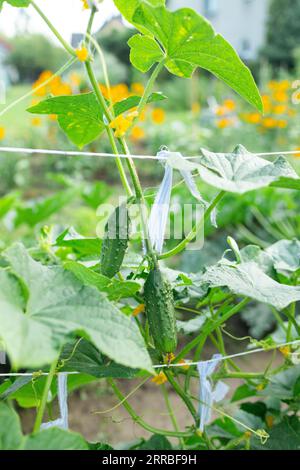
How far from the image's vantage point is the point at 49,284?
29.7 inches

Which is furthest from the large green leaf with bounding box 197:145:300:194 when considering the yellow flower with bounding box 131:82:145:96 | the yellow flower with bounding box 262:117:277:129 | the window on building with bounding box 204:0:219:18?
the window on building with bounding box 204:0:219:18

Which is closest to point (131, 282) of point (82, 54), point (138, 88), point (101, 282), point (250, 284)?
point (101, 282)

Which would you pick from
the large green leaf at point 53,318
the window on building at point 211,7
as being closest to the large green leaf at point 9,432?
the large green leaf at point 53,318

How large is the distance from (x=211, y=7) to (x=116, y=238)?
17895mm

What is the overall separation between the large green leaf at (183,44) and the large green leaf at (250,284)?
25cm

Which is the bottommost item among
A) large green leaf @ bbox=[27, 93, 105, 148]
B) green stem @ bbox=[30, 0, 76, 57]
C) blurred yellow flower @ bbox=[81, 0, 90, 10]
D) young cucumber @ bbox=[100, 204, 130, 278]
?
young cucumber @ bbox=[100, 204, 130, 278]

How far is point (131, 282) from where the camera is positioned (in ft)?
2.98

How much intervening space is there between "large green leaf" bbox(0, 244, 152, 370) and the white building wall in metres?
17.5

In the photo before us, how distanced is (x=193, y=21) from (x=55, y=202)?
6.36 ft

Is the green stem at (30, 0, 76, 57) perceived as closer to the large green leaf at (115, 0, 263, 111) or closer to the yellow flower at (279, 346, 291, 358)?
the large green leaf at (115, 0, 263, 111)

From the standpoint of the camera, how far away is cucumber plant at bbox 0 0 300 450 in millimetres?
691

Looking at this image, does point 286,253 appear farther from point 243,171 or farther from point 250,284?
point 243,171

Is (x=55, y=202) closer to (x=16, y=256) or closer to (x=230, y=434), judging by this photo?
(x=230, y=434)
